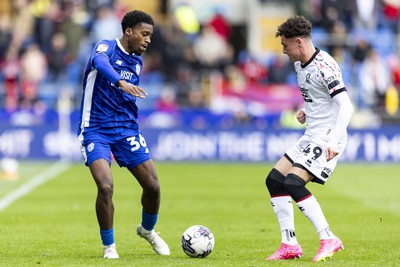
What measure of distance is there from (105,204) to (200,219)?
4.72m

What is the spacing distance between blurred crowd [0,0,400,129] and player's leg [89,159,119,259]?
17.8 meters

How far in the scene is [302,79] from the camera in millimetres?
9508

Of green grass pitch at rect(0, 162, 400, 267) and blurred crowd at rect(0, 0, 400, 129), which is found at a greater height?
blurred crowd at rect(0, 0, 400, 129)

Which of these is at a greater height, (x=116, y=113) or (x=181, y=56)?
(x=116, y=113)

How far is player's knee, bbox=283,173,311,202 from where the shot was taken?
30.8ft

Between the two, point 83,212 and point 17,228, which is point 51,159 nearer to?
point 83,212

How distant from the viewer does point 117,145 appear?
985 centimetres

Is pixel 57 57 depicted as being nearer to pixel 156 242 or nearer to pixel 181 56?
pixel 181 56

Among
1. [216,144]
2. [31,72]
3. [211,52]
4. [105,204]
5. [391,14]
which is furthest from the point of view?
[391,14]

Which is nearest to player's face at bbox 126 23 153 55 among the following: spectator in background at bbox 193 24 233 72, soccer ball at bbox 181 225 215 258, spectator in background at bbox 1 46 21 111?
soccer ball at bbox 181 225 215 258

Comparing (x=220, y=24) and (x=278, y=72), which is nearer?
(x=278, y=72)

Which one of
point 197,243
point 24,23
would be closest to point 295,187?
point 197,243

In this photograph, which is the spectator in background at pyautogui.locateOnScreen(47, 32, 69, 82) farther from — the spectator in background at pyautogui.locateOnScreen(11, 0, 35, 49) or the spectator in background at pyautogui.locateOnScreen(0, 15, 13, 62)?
the spectator in background at pyautogui.locateOnScreen(11, 0, 35, 49)

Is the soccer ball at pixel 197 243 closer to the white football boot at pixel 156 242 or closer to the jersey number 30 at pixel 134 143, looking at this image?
the white football boot at pixel 156 242
